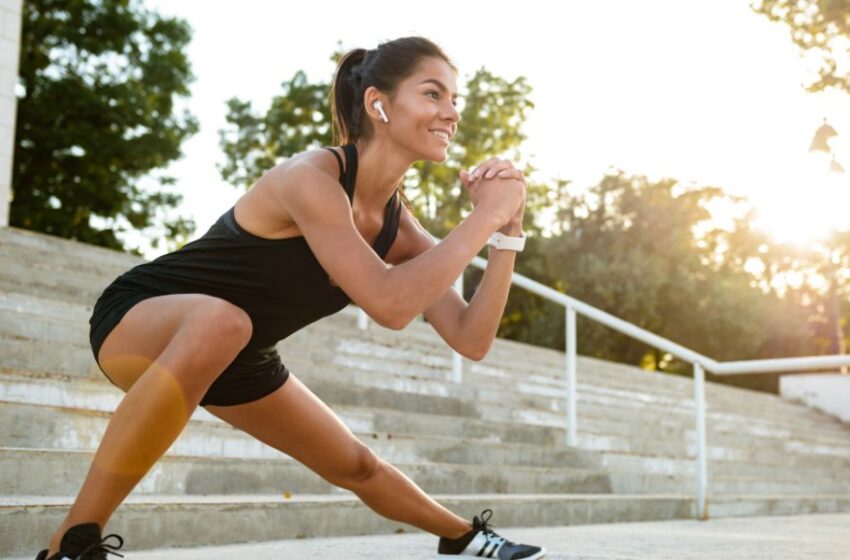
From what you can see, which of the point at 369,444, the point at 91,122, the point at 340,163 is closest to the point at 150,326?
the point at 340,163

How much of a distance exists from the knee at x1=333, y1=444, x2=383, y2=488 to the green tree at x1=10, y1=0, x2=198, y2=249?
19746mm

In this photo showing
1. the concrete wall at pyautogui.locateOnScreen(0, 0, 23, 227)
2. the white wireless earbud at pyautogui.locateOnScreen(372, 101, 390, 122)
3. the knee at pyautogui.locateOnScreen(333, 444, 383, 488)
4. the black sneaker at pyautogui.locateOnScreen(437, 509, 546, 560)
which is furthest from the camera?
the concrete wall at pyautogui.locateOnScreen(0, 0, 23, 227)

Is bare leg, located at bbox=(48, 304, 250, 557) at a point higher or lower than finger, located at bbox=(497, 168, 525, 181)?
lower

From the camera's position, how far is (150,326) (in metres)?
2.26

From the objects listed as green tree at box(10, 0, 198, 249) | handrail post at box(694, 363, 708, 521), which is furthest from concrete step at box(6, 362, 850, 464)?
green tree at box(10, 0, 198, 249)

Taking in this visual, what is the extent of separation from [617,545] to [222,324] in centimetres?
234

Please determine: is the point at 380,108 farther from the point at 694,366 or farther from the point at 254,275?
the point at 694,366

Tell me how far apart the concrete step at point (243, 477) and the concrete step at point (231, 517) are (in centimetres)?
12

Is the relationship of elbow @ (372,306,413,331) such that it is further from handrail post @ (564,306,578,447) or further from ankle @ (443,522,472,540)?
handrail post @ (564,306,578,447)

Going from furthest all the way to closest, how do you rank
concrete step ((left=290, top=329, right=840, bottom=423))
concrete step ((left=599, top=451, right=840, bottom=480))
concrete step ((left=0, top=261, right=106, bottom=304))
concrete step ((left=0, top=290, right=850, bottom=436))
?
1. concrete step ((left=290, top=329, right=840, bottom=423))
2. concrete step ((left=599, top=451, right=840, bottom=480))
3. concrete step ((left=0, top=261, right=106, bottom=304))
4. concrete step ((left=0, top=290, right=850, bottom=436))

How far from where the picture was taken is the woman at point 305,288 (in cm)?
217

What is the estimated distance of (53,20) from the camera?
2222 centimetres

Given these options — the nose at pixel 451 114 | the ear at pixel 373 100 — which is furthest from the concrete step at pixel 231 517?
the nose at pixel 451 114

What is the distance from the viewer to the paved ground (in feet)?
10.6
